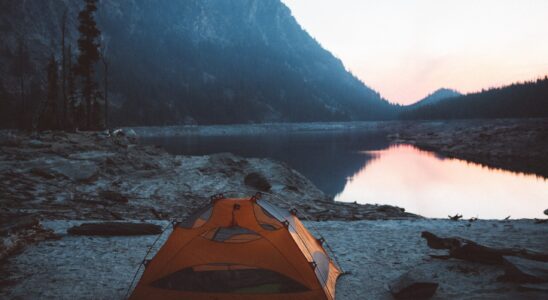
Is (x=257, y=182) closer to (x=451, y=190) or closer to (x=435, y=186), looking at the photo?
(x=451, y=190)

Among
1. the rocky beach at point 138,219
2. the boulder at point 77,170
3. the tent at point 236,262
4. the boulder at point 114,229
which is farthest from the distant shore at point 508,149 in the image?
the boulder at point 77,170

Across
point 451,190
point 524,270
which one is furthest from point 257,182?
point 451,190

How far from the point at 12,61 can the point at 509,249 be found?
448 feet

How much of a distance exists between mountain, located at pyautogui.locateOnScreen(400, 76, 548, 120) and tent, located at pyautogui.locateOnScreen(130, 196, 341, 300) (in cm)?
12253

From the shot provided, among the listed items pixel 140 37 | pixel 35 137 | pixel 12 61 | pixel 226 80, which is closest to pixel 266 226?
pixel 35 137

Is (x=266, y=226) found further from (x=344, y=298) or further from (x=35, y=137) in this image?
(x=35, y=137)

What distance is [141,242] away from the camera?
8633 mm

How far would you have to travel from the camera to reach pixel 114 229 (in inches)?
356

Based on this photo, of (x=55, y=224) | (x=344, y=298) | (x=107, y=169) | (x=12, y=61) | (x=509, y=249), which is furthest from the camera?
(x=12, y=61)

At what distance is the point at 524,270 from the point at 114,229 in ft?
Answer: 28.6

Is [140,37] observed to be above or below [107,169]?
above

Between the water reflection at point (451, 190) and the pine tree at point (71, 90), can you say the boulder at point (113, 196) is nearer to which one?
the water reflection at point (451, 190)

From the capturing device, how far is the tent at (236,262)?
5.55 meters

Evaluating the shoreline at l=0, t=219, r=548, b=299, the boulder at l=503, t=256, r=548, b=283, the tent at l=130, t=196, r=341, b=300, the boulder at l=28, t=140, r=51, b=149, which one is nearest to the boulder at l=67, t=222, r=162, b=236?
the shoreline at l=0, t=219, r=548, b=299
